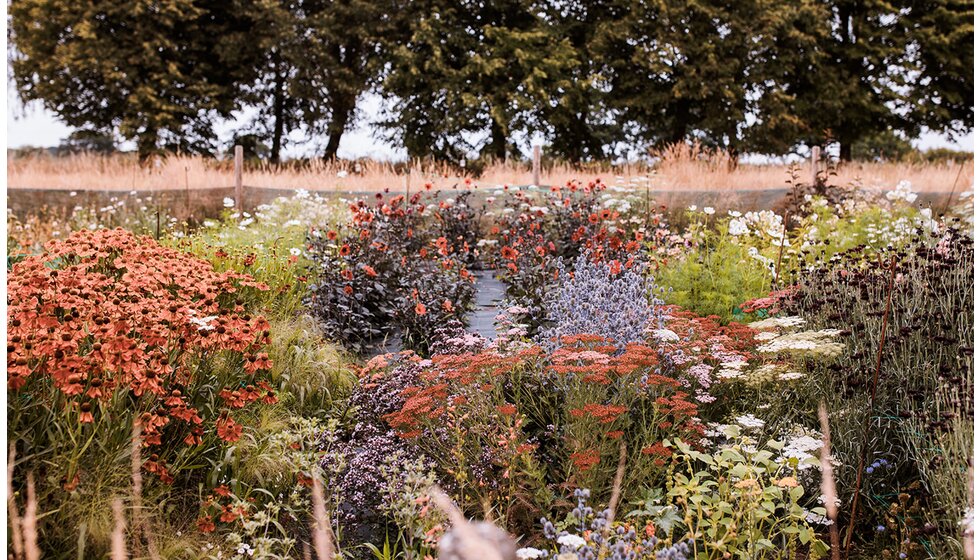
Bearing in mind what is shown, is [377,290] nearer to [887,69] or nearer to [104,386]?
[104,386]

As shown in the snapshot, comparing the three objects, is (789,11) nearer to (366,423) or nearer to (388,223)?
(388,223)

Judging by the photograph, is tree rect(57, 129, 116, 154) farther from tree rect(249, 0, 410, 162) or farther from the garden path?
the garden path

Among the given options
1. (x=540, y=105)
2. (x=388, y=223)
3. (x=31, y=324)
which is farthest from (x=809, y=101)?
(x=31, y=324)

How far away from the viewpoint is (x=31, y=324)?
3234 millimetres

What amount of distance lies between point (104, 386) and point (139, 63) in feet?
70.1

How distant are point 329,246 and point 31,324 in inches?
133

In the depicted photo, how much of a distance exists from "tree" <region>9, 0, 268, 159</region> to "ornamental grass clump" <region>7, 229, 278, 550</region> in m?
19.2

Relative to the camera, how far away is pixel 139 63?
2177 centimetres

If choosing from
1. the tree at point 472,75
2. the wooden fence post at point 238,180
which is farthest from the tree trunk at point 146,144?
the wooden fence post at point 238,180

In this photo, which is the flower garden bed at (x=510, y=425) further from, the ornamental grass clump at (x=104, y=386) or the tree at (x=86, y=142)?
the tree at (x=86, y=142)

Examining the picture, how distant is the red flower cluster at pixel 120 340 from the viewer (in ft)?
9.71

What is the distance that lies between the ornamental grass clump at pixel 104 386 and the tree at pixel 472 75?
1672cm

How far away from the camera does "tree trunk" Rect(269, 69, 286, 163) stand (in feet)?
78.1

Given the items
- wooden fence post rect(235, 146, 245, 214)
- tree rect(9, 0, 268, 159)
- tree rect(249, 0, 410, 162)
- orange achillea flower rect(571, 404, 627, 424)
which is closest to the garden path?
orange achillea flower rect(571, 404, 627, 424)
